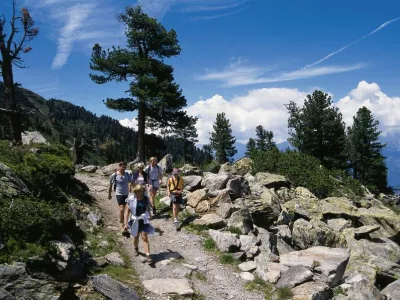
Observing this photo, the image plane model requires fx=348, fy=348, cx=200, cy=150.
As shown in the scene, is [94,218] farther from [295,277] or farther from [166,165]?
[166,165]

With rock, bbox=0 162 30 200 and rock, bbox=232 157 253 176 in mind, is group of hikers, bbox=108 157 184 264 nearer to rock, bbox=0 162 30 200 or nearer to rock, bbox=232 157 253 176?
rock, bbox=0 162 30 200

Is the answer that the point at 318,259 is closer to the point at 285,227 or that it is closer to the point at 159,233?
the point at 285,227

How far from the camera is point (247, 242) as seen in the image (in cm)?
1229

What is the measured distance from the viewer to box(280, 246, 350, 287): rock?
423 inches

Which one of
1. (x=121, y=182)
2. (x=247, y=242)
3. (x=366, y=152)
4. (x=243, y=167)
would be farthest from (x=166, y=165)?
(x=366, y=152)

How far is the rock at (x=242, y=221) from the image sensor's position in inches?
529

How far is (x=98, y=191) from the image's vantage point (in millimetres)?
19719

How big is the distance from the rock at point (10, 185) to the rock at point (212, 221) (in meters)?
6.65

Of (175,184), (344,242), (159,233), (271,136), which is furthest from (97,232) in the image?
(271,136)

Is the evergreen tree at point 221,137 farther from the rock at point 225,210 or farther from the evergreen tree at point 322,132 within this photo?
the rock at point 225,210

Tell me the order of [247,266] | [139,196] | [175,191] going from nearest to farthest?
[139,196] → [247,266] → [175,191]

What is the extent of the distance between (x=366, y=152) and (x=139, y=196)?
52.3 metres

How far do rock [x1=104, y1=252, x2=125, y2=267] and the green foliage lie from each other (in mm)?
17944

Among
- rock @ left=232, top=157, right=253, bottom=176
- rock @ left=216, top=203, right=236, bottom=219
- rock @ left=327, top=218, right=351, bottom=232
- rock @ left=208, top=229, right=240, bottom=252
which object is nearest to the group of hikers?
rock @ left=216, top=203, right=236, bottom=219
